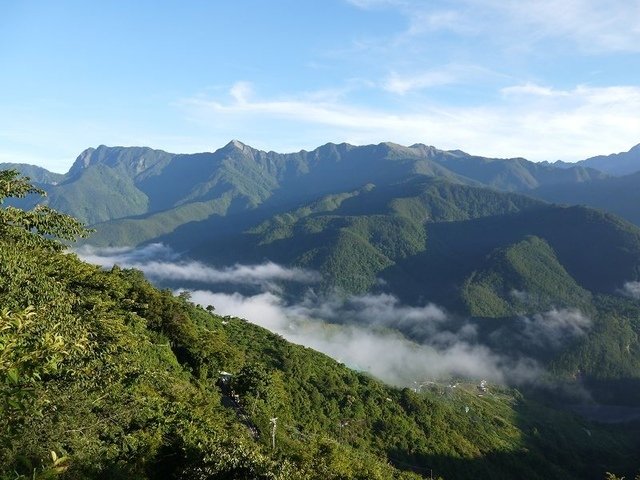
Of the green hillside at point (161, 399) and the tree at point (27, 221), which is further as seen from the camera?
the tree at point (27, 221)

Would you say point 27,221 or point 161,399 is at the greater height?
point 27,221

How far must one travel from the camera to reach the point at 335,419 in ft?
259

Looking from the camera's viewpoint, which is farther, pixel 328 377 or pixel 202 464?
pixel 328 377

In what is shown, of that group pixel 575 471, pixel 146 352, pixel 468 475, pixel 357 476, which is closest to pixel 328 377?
pixel 468 475

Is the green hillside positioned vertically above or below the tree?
below

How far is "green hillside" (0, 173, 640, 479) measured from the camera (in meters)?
17.5

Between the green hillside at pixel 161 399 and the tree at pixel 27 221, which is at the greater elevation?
the tree at pixel 27 221

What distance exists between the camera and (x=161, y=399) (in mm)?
37625

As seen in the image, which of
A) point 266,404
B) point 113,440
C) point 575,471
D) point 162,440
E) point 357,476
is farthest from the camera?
point 575,471

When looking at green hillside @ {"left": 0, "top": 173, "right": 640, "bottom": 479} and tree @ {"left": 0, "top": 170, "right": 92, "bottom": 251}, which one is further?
tree @ {"left": 0, "top": 170, "right": 92, "bottom": 251}

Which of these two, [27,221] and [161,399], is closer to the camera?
[27,221]

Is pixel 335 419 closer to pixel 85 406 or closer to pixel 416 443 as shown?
pixel 416 443

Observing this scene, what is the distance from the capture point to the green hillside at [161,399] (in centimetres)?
1747

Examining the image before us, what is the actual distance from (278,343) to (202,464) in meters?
71.2
